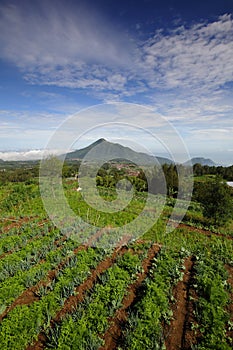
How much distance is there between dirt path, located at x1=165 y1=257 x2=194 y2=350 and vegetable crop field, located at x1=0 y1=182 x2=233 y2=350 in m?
0.02

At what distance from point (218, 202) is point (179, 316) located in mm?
9224

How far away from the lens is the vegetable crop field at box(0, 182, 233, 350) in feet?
16.6

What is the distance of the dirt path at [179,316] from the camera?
5117mm

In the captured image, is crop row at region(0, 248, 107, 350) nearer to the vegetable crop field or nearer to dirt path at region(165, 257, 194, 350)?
the vegetable crop field

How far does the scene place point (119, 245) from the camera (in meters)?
9.99

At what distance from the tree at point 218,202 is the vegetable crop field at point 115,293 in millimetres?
2549

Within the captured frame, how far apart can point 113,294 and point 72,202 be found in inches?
522

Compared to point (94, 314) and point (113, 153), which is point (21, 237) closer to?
point (113, 153)

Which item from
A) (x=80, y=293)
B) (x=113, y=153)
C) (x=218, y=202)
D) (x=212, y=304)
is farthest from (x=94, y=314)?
(x=218, y=202)

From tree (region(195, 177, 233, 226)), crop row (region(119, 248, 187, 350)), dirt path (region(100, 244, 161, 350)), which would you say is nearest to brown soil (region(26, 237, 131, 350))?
dirt path (region(100, 244, 161, 350))

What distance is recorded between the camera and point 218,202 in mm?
13641

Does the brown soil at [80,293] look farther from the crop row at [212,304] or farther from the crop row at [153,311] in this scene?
the crop row at [212,304]

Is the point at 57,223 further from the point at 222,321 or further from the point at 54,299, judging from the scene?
the point at 222,321

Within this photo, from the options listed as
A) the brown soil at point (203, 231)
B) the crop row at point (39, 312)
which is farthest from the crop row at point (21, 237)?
the brown soil at point (203, 231)
